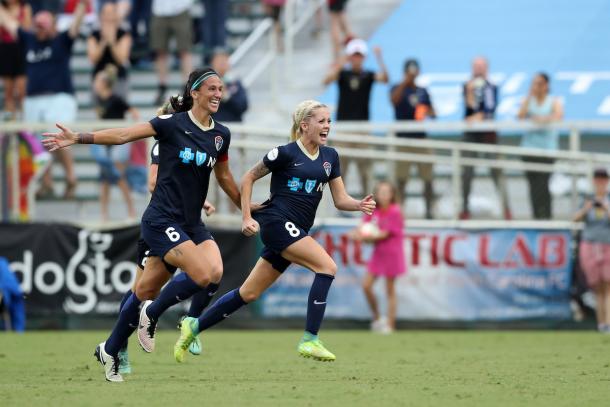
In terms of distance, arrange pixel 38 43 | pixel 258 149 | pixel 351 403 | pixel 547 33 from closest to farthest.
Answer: pixel 351 403 → pixel 258 149 → pixel 38 43 → pixel 547 33

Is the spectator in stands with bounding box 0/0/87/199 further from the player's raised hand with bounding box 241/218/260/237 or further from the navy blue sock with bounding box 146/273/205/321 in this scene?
the navy blue sock with bounding box 146/273/205/321

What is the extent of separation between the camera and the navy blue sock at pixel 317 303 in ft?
36.5

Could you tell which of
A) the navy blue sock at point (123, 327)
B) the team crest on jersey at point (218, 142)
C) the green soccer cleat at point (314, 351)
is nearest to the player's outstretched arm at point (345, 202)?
the green soccer cleat at point (314, 351)

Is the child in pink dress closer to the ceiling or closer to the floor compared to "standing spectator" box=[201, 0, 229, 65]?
closer to the floor

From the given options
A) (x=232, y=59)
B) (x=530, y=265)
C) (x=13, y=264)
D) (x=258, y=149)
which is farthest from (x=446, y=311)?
(x=232, y=59)

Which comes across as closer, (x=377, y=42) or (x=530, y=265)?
(x=530, y=265)

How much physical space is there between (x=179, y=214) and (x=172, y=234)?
0.77 feet

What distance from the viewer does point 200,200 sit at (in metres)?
10.7

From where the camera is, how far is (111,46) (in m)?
21.0

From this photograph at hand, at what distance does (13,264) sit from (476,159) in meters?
6.49

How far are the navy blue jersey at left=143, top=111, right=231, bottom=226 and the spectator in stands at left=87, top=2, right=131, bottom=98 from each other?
10.1 m

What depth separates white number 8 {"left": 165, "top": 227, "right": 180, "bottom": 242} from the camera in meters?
10.4

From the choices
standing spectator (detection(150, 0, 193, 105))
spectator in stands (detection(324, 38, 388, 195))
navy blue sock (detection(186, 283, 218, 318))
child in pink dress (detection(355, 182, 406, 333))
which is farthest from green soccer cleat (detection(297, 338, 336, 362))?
standing spectator (detection(150, 0, 193, 105))

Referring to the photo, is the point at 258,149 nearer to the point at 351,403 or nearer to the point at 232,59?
the point at 232,59
